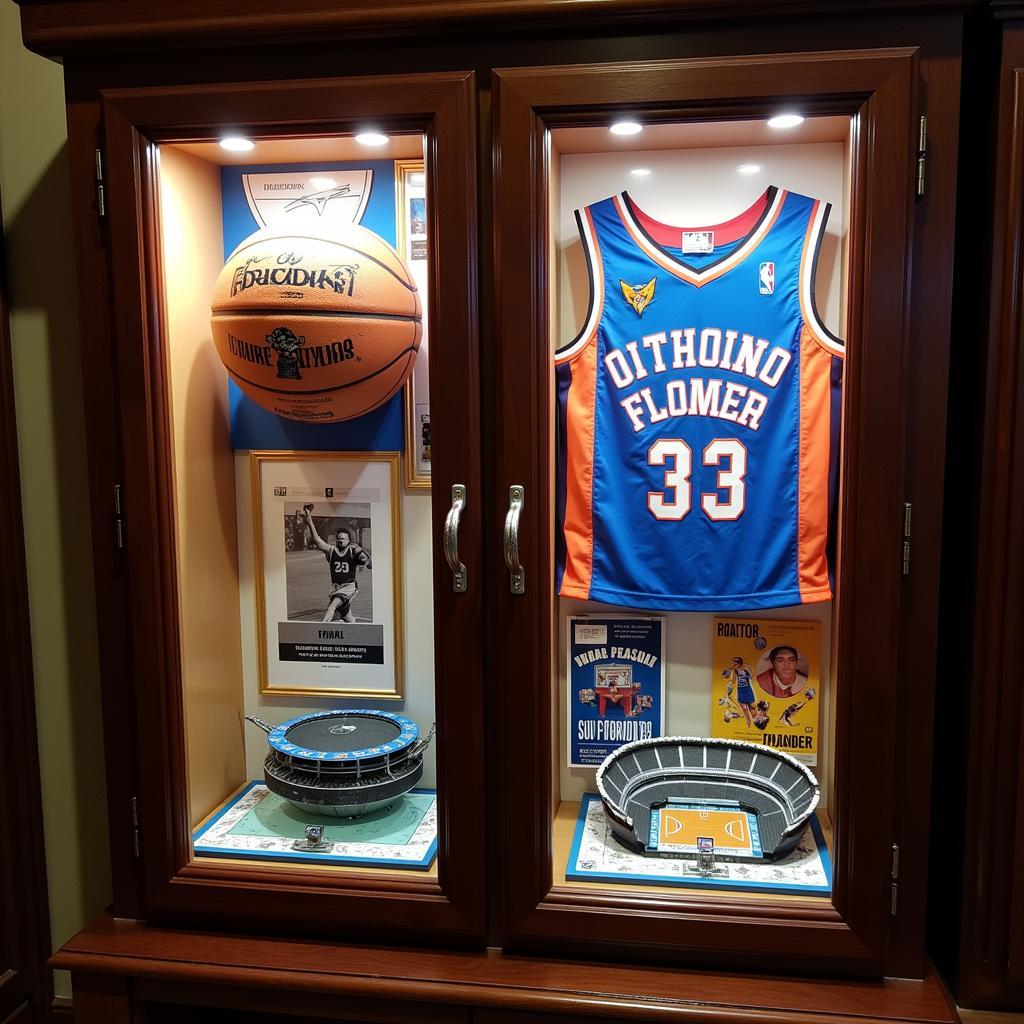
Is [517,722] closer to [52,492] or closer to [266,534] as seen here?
[266,534]

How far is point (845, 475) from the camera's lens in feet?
4.90

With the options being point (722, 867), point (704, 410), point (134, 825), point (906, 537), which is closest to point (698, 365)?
point (704, 410)

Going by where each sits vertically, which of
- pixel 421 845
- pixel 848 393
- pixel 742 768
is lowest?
pixel 421 845

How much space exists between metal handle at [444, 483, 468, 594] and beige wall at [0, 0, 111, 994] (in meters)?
0.98

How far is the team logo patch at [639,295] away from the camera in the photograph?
1.76 metres

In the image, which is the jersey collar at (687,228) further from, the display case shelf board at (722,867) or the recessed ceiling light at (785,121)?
the display case shelf board at (722,867)

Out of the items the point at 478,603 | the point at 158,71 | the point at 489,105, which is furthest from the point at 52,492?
the point at 489,105

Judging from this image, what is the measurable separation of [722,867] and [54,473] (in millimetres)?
1603

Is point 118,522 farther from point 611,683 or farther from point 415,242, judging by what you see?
point 611,683

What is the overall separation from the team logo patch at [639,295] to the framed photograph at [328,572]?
0.54 meters

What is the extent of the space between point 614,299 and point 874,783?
0.95m

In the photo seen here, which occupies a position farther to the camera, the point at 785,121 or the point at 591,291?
the point at 591,291

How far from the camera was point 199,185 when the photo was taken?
1.76 m

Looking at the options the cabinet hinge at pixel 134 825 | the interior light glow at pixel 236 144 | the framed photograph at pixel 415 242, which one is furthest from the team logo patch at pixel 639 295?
the cabinet hinge at pixel 134 825
